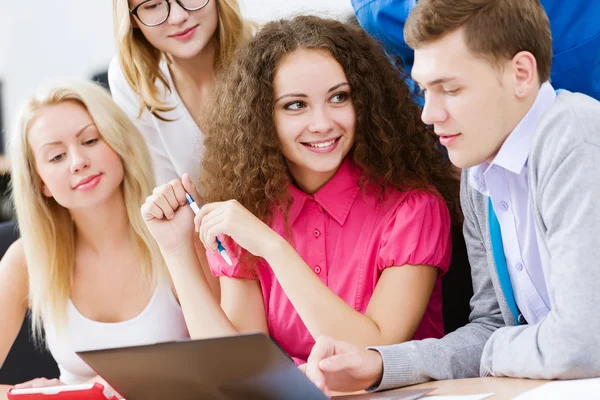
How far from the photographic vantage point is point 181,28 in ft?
6.39

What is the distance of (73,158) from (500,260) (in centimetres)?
104

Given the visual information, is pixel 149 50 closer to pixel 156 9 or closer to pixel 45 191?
pixel 156 9

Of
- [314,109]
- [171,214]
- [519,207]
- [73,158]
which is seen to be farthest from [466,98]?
[73,158]

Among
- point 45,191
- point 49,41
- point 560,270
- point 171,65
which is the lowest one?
point 560,270

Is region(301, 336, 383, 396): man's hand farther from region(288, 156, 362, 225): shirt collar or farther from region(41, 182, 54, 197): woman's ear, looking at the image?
region(41, 182, 54, 197): woman's ear

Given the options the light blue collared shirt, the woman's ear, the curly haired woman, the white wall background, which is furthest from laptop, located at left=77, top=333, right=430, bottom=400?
the white wall background

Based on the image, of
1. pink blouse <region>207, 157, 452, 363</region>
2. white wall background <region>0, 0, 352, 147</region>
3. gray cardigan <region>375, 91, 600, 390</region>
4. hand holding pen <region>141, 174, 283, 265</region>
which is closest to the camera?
gray cardigan <region>375, 91, 600, 390</region>

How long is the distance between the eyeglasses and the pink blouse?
0.55 meters

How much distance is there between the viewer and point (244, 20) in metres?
2.06

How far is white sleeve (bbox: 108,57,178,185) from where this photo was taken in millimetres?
2139

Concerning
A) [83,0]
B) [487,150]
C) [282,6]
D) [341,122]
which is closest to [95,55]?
[83,0]

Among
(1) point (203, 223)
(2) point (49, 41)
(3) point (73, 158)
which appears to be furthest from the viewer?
(2) point (49, 41)

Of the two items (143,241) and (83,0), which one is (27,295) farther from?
(83,0)

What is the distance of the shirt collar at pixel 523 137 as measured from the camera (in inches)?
48.9
